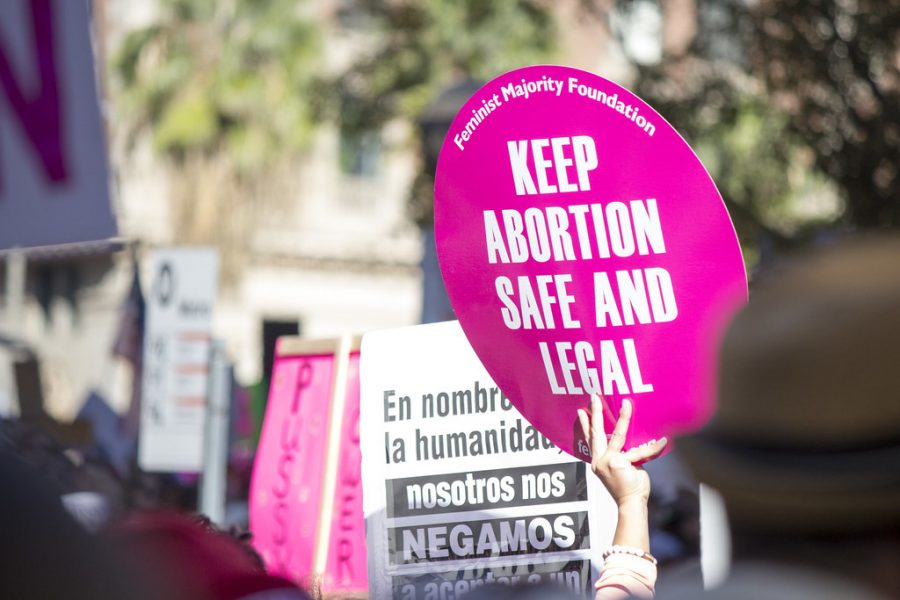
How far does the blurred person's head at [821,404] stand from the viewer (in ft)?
4.29

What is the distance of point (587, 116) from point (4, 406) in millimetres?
6012

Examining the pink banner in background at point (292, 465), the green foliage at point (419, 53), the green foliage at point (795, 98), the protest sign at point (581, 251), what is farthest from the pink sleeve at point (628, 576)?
the green foliage at point (419, 53)

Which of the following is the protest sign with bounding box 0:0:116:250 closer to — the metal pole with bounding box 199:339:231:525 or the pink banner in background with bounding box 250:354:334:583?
the pink banner in background with bounding box 250:354:334:583

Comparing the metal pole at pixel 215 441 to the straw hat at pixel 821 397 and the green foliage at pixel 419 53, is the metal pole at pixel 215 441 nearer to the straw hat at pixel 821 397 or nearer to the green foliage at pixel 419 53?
the straw hat at pixel 821 397

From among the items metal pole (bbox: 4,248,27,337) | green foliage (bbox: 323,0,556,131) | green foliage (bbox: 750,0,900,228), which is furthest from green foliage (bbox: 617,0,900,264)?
metal pole (bbox: 4,248,27,337)

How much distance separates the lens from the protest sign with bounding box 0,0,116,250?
300 cm

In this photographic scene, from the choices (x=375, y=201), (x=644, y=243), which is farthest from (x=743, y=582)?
(x=375, y=201)

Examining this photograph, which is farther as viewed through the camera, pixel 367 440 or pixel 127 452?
pixel 127 452

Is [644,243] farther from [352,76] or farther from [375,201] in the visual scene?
[375,201]

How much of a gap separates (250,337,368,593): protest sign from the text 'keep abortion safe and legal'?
154 cm

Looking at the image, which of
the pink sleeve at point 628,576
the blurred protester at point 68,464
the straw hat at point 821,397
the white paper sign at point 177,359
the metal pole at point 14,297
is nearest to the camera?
the straw hat at point 821,397

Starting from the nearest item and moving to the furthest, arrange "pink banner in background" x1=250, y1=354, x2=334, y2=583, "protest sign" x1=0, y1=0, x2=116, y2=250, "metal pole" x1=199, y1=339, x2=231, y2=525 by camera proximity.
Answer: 1. "protest sign" x1=0, y1=0, x2=116, y2=250
2. "pink banner in background" x1=250, y1=354, x2=334, y2=583
3. "metal pole" x1=199, y1=339, x2=231, y2=525

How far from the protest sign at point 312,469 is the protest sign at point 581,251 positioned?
1.49 m

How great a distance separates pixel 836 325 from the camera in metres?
1.31
